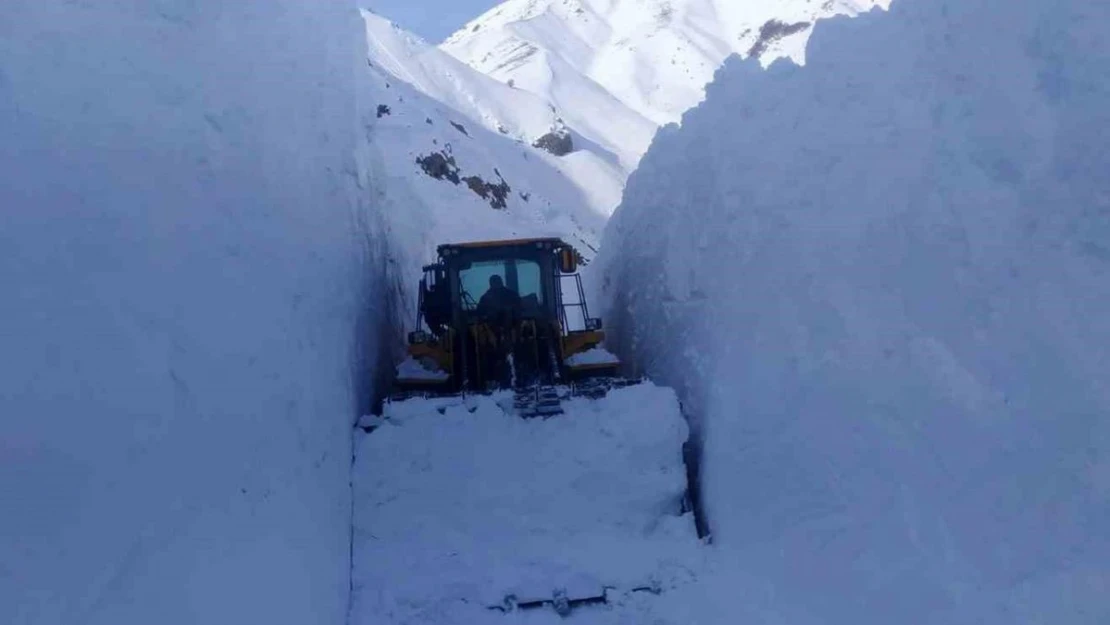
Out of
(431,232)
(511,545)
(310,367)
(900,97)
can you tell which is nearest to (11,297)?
(310,367)

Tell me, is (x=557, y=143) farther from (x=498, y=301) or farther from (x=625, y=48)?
(x=498, y=301)

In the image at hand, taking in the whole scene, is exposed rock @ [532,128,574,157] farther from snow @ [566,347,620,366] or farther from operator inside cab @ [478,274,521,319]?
snow @ [566,347,620,366]

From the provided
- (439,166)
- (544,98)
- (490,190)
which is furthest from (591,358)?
(544,98)

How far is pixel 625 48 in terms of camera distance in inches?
2908

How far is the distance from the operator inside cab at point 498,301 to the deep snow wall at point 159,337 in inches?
87.4

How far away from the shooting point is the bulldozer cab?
812cm

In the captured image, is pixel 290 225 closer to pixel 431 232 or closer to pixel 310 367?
pixel 310 367

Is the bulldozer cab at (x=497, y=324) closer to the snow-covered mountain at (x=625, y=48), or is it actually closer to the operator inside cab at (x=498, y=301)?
the operator inside cab at (x=498, y=301)

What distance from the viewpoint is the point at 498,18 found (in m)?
88.1

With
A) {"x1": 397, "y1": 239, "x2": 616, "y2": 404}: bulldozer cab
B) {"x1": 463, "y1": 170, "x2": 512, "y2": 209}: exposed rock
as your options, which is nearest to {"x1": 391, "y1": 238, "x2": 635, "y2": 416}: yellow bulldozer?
{"x1": 397, "y1": 239, "x2": 616, "y2": 404}: bulldozer cab

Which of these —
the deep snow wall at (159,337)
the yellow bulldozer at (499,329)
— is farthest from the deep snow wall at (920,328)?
the deep snow wall at (159,337)

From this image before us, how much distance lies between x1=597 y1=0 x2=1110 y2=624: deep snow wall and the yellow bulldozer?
58.2 inches

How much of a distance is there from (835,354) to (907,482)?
92 centimetres

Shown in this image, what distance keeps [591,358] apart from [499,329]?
804 millimetres
